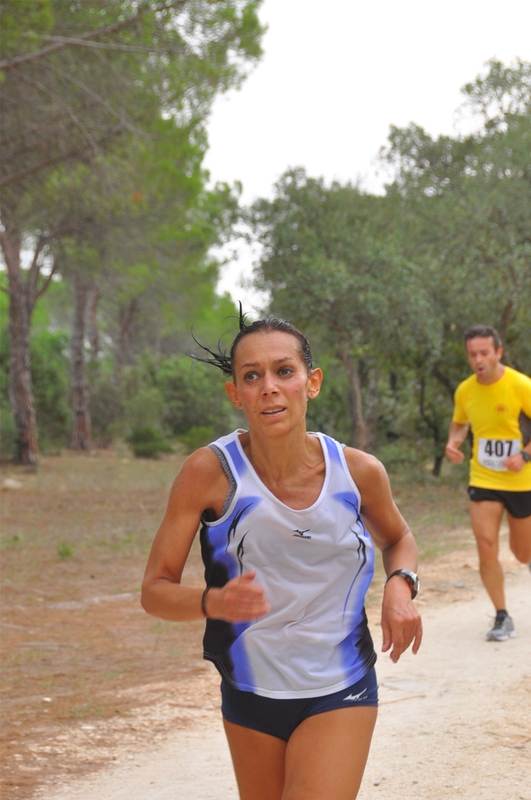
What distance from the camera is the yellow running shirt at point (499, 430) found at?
272 inches

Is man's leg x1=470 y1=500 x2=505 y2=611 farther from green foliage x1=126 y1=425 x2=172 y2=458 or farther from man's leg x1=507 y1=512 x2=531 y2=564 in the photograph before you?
green foliage x1=126 y1=425 x2=172 y2=458

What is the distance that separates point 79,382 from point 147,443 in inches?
111

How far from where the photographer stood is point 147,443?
30.6 meters

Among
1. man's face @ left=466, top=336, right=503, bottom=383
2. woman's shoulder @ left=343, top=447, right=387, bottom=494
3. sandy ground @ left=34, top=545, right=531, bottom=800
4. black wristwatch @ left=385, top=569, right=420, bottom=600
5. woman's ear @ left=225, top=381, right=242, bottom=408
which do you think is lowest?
sandy ground @ left=34, top=545, right=531, bottom=800

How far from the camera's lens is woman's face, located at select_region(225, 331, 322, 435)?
9.27 ft

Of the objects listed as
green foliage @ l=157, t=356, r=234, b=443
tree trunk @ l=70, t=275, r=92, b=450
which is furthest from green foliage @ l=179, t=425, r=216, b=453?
tree trunk @ l=70, t=275, r=92, b=450

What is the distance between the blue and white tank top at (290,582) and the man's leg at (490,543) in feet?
14.0

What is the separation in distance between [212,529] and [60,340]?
118 feet

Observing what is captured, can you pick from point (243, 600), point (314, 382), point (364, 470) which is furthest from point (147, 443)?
point (243, 600)

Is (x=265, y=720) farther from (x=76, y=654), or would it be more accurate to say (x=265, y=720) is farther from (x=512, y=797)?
(x=76, y=654)

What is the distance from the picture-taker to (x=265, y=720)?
9.09 ft

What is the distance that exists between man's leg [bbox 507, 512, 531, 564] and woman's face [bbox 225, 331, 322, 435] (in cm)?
439

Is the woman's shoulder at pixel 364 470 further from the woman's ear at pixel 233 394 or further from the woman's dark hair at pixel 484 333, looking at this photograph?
the woman's dark hair at pixel 484 333

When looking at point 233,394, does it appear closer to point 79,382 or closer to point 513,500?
point 513,500
